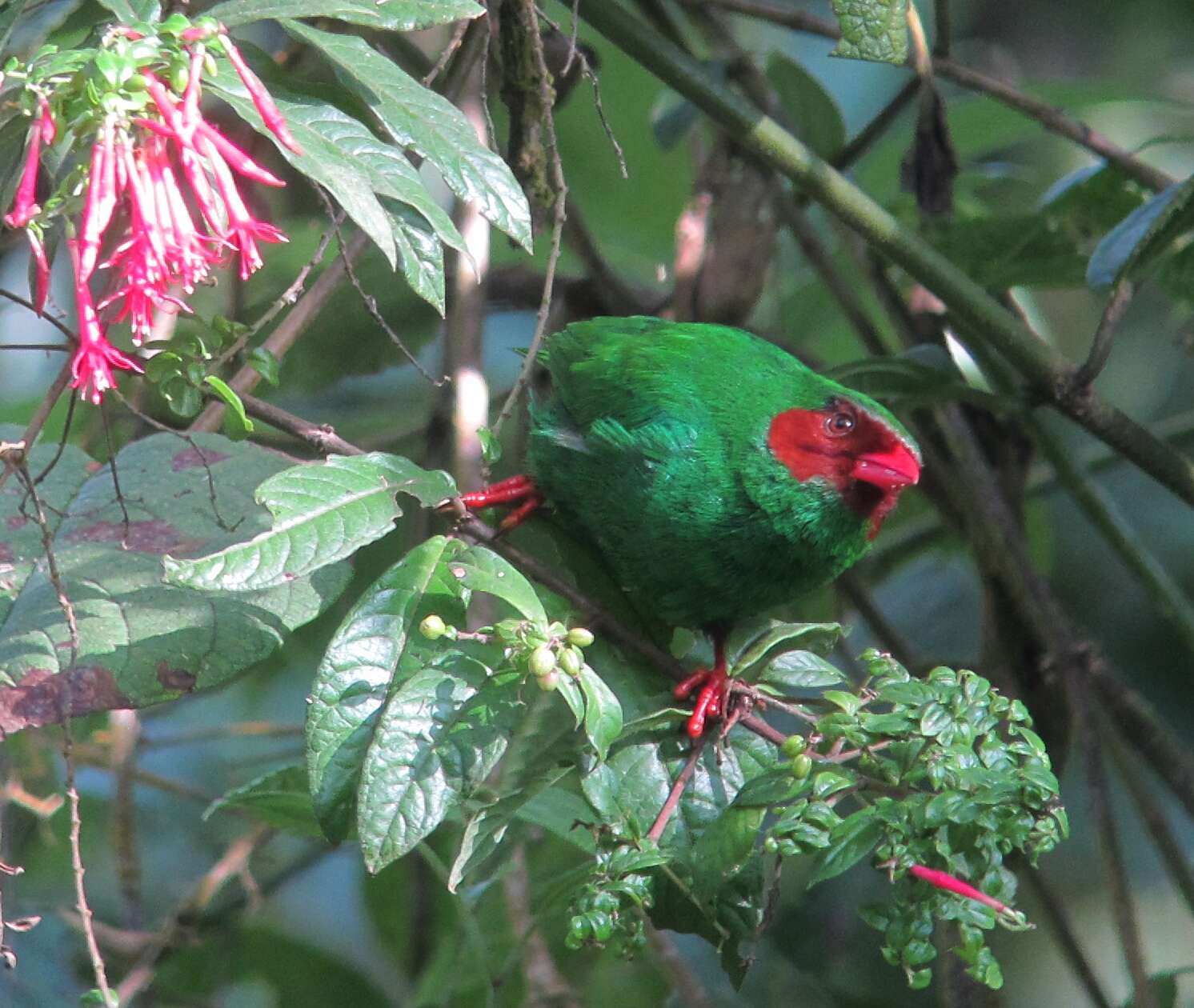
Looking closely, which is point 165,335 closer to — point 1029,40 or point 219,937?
point 219,937

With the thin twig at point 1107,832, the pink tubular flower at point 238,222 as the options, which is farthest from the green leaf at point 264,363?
the thin twig at point 1107,832

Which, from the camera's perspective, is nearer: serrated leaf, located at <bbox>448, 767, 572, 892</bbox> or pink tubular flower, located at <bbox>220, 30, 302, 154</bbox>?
pink tubular flower, located at <bbox>220, 30, 302, 154</bbox>

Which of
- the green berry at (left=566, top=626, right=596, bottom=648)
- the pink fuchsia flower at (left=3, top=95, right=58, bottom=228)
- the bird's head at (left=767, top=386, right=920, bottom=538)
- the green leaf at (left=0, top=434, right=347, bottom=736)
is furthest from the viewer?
the bird's head at (left=767, top=386, right=920, bottom=538)

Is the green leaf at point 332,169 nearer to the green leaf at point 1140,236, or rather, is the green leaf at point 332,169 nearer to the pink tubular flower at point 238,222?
the pink tubular flower at point 238,222

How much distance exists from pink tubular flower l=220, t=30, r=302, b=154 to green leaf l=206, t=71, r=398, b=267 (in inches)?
0.8

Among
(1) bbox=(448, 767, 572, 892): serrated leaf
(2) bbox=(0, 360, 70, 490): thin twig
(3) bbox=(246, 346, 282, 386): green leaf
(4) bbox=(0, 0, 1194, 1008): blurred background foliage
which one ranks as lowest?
(4) bbox=(0, 0, 1194, 1008): blurred background foliage

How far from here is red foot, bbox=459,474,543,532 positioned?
2367mm

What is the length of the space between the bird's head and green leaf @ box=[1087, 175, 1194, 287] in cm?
43

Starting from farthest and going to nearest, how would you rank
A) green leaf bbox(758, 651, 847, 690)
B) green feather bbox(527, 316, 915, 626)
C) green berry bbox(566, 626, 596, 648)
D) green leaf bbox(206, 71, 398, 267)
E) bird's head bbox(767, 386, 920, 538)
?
→ 1. bird's head bbox(767, 386, 920, 538)
2. green feather bbox(527, 316, 915, 626)
3. green leaf bbox(758, 651, 847, 690)
4. green berry bbox(566, 626, 596, 648)
5. green leaf bbox(206, 71, 398, 267)

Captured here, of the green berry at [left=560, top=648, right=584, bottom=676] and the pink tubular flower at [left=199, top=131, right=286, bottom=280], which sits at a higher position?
the pink tubular flower at [left=199, top=131, right=286, bottom=280]

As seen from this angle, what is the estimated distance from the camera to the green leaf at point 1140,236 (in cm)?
229

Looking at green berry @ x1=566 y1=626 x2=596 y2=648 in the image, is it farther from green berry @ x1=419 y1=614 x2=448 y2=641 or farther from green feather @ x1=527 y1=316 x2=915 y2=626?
green feather @ x1=527 y1=316 x2=915 y2=626

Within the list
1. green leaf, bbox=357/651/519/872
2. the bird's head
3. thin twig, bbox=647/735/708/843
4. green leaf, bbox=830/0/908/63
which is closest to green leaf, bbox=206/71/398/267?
green leaf, bbox=357/651/519/872

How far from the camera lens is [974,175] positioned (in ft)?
12.6
